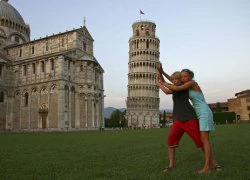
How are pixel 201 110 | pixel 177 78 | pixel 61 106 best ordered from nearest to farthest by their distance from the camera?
pixel 201 110 → pixel 177 78 → pixel 61 106

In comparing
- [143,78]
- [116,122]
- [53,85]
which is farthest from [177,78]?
[116,122]

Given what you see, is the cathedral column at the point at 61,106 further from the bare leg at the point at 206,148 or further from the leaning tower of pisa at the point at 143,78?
the leaning tower of pisa at the point at 143,78

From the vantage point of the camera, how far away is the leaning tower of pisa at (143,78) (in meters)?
84.7

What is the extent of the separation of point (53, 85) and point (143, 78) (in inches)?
1764

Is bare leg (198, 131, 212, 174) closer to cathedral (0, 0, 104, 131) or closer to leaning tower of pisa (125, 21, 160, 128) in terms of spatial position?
cathedral (0, 0, 104, 131)

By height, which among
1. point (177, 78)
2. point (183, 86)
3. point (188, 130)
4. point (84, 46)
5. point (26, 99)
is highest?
point (84, 46)

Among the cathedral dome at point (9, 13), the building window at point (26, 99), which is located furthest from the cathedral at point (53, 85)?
the cathedral dome at point (9, 13)

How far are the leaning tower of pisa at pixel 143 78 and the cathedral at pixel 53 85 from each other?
3356cm

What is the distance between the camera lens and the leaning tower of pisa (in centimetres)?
8469

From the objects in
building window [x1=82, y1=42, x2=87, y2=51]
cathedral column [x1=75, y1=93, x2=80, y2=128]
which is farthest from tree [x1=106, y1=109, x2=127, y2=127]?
cathedral column [x1=75, y1=93, x2=80, y2=128]

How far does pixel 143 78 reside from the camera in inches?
3406

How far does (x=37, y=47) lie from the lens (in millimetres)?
50969

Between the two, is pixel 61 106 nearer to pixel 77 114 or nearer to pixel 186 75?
pixel 77 114

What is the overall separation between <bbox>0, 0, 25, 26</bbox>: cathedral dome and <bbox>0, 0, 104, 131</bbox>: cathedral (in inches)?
356
